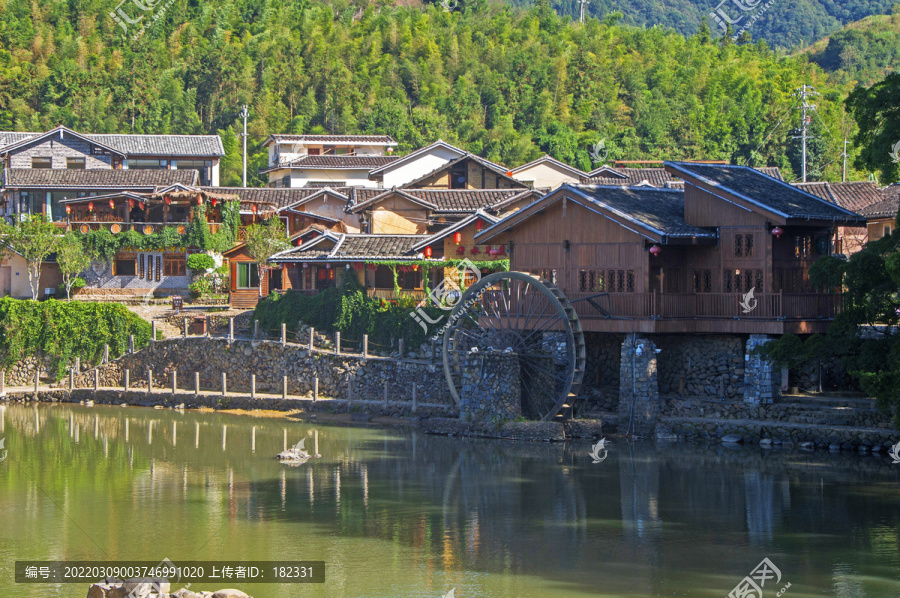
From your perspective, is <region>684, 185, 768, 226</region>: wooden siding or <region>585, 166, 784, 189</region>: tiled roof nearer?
<region>684, 185, 768, 226</region>: wooden siding

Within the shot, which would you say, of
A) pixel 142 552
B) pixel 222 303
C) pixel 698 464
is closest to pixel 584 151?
pixel 222 303

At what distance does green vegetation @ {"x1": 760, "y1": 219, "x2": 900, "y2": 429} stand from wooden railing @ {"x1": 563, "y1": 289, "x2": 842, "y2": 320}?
1.54 metres

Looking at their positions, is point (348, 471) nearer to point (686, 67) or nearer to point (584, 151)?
point (584, 151)

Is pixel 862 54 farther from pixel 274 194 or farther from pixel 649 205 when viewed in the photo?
pixel 649 205

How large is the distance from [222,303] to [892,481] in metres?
29.4

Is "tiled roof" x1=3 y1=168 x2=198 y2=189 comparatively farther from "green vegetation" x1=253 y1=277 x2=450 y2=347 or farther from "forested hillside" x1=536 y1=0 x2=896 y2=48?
"forested hillside" x1=536 y1=0 x2=896 y2=48

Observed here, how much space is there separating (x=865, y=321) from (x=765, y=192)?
5130 mm

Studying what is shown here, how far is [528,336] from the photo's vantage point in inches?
1171

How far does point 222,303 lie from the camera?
147ft

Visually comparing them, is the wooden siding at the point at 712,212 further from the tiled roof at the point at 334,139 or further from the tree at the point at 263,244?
the tiled roof at the point at 334,139
